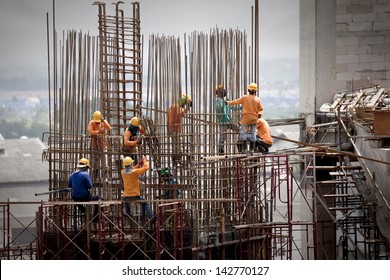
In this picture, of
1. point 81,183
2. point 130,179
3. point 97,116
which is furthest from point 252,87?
point 81,183

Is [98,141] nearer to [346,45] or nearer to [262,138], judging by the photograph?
[262,138]

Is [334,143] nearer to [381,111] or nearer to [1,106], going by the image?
[381,111]

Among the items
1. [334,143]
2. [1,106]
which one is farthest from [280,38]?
[334,143]

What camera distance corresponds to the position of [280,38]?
40625mm

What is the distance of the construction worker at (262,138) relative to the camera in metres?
23.3

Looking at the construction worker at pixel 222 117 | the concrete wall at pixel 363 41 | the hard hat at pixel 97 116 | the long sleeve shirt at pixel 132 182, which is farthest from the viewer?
the concrete wall at pixel 363 41

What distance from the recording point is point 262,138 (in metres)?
23.4

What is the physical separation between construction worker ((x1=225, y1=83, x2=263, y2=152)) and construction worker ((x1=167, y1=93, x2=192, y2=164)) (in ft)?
3.99

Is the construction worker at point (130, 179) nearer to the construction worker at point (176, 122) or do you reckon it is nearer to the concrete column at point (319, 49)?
the construction worker at point (176, 122)

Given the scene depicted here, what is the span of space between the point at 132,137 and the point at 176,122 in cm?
104

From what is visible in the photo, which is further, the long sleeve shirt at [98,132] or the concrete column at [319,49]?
the concrete column at [319,49]

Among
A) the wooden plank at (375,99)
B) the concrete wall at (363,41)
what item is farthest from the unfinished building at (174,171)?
the concrete wall at (363,41)

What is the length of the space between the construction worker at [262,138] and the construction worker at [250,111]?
0.82ft
